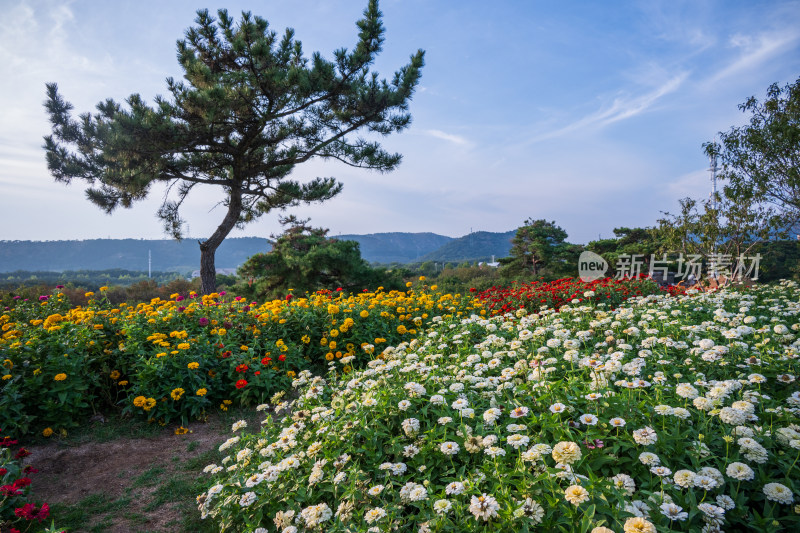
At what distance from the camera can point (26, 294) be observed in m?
8.24

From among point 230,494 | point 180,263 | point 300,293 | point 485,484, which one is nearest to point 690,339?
point 485,484

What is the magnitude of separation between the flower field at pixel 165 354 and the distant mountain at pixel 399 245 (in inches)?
2924

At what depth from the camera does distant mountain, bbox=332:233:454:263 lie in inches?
3302

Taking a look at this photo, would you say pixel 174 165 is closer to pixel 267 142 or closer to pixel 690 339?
pixel 267 142

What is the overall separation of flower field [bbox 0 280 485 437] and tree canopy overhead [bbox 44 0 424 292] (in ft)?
16.1

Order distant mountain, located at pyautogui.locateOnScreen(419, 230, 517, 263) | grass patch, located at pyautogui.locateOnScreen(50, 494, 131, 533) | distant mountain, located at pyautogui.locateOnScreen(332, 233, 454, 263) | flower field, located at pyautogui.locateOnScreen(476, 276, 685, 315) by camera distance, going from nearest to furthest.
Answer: grass patch, located at pyautogui.locateOnScreen(50, 494, 131, 533) → flower field, located at pyautogui.locateOnScreen(476, 276, 685, 315) → distant mountain, located at pyautogui.locateOnScreen(419, 230, 517, 263) → distant mountain, located at pyautogui.locateOnScreen(332, 233, 454, 263)

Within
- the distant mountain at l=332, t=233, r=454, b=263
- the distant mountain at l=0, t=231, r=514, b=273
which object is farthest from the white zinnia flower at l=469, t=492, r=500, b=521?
the distant mountain at l=332, t=233, r=454, b=263

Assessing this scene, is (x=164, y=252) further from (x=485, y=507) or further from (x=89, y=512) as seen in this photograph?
(x=485, y=507)

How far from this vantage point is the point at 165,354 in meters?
4.05

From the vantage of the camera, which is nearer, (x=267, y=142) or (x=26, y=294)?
(x=26, y=294)

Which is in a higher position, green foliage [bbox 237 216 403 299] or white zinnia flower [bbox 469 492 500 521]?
green foliage [bbox 237 216 403 299]

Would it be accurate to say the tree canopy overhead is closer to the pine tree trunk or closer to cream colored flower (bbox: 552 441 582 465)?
the pine tree trunk

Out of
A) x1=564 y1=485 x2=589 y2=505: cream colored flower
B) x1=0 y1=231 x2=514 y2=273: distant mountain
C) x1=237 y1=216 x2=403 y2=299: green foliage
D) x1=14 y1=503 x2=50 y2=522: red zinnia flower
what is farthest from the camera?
x1=0 y1=231 x2=514 y2=273: distant mountain

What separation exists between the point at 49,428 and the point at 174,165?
28.1 ft
